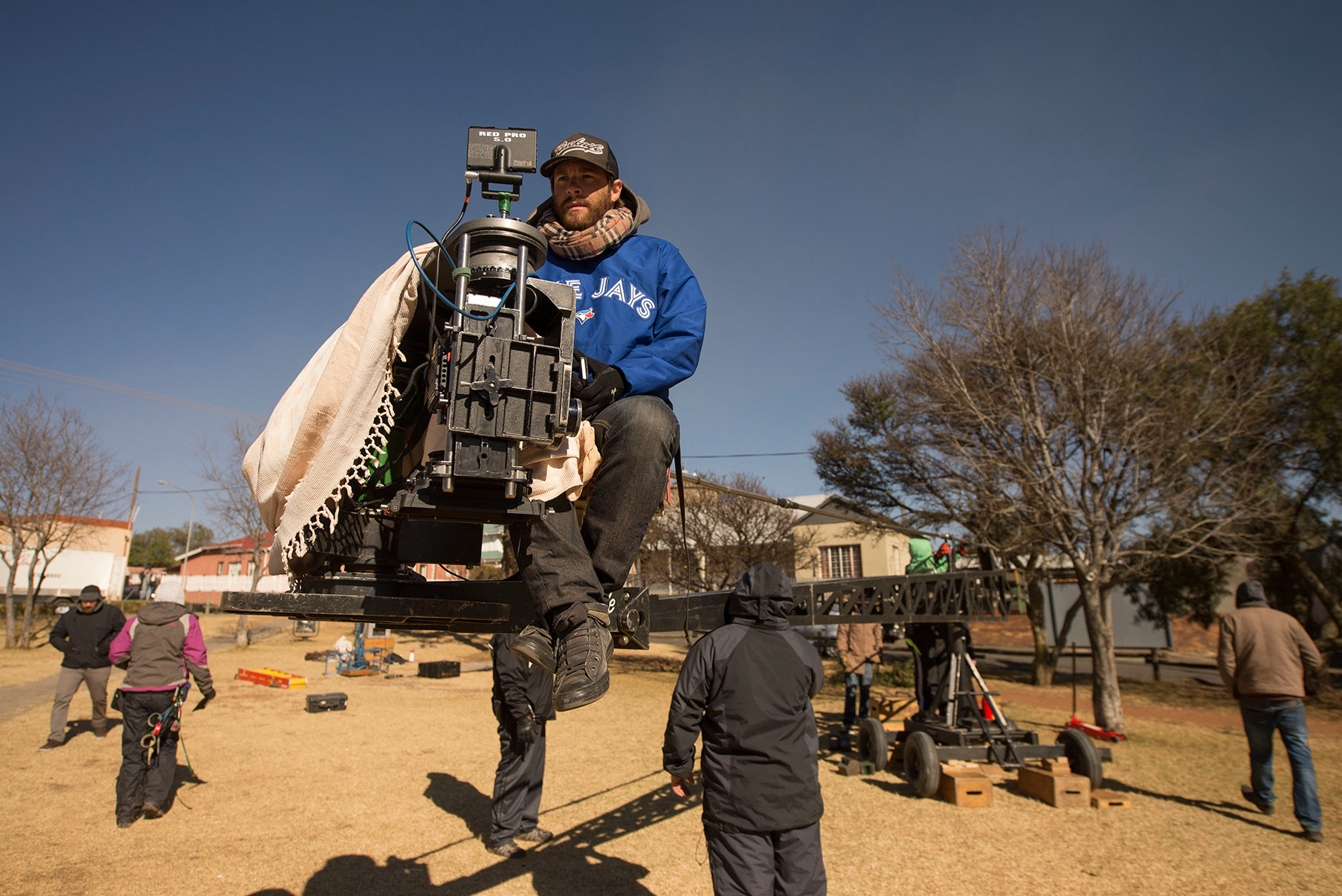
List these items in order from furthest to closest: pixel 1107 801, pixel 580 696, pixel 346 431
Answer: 1. pixel 1107 801
2. pixel 346 431
3. pixel 580 696

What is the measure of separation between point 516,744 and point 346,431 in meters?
5.02

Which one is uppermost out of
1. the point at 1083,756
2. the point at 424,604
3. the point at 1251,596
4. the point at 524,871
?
the point at 1251,596

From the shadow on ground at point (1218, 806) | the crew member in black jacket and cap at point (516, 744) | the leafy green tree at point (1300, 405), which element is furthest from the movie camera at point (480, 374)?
the leafy green tree at point (1300, 405)

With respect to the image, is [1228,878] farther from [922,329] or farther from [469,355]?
[922,329]

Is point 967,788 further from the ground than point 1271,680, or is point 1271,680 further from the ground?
point 1271,680

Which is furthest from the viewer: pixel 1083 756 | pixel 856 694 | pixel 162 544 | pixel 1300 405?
pixel 162 544

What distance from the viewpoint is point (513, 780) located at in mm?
6285

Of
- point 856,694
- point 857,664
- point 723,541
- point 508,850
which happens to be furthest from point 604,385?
point 723,541

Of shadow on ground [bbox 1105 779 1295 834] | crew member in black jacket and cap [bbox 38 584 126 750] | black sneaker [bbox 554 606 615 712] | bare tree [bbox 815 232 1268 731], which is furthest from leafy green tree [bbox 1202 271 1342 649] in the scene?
crew member in black jacket and cap [bbox 38 584 126 750]

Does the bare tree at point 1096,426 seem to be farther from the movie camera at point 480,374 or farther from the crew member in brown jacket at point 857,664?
the movie camera at point 480,374

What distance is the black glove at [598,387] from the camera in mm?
1995

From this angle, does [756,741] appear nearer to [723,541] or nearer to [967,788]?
[967,788]

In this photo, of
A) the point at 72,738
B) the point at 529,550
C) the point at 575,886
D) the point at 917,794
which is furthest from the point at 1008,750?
the point at 72,738

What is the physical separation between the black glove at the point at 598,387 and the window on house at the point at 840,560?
3341 cm
